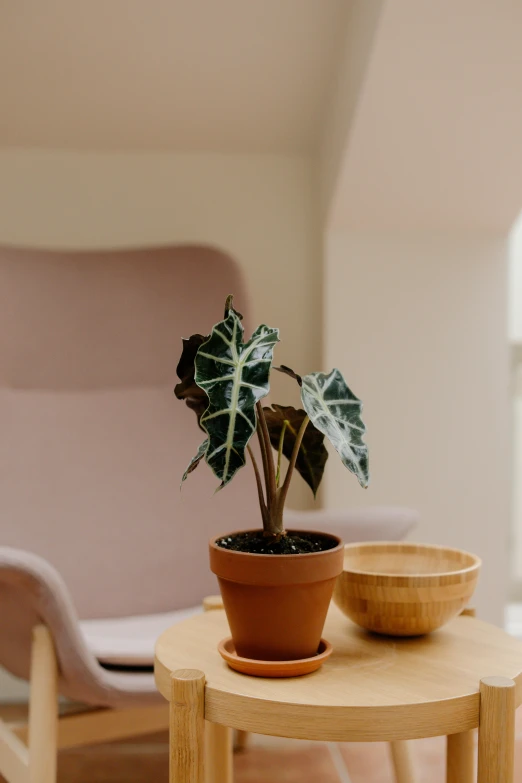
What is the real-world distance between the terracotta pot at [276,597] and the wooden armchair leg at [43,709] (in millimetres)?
398

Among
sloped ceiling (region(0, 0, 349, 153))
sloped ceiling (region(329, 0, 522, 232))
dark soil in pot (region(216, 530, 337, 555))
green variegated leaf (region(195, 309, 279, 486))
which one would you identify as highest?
sloped ceiling (region(0, 0, 349, 153))

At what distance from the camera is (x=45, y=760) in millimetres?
1000

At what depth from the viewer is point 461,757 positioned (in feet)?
2.94

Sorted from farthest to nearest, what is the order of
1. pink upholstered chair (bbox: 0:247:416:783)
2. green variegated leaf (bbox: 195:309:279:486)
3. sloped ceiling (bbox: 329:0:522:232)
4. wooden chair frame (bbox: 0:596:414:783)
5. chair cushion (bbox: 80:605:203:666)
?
pink upholstered chair (bbox: 0:247:416:783) → sloped ceiling (bbox: 329:0:522:232) → chair cushion (bbox: 80:605:203:666) → wooden chair frame (bbox: 0:596:414:783) → green variegated leaf (bbox: 195:309:279:486)

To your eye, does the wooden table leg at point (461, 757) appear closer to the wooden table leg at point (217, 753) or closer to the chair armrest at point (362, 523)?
the wooden table leg at point (217, 753)

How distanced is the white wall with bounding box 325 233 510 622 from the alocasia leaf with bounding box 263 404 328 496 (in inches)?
31.7

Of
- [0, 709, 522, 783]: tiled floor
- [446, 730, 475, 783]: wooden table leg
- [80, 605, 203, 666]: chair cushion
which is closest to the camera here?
[446, 730, 475, 783]: wooden table leg

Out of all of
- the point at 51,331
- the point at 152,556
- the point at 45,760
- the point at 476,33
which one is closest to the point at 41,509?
the point at 152,556

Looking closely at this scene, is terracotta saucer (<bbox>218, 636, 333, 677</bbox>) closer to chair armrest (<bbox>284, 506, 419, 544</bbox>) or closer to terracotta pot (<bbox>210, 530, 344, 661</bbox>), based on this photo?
terracotta pot (<bbox>210, 530, 344, 661</bbox>)

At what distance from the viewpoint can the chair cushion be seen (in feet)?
3.68

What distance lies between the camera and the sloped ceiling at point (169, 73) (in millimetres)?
1522

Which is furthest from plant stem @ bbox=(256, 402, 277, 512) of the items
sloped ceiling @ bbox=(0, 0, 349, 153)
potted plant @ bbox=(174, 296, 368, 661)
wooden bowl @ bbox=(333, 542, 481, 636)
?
sloped ceiling @ bbox=(0, 0, 349, 153)

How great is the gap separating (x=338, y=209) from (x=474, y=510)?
29.8 inches

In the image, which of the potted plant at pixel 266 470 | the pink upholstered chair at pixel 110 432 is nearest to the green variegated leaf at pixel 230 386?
the potted plant at pixel 266 470
